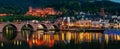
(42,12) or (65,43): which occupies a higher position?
(42,12)

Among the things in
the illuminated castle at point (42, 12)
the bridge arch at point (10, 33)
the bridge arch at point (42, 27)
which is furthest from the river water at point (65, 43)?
the illuminated castle at point (42, 12)

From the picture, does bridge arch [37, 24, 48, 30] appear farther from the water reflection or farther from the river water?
the river water

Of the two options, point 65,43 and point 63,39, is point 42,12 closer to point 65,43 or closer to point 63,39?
point 63,39

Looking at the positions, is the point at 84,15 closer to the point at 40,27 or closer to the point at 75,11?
the point at 75,11

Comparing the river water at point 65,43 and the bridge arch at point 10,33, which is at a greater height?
the bridge arch at point 10,33

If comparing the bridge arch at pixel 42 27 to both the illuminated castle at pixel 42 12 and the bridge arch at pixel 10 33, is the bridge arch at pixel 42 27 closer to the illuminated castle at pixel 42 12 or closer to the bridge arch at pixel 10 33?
the bridge arch at pixel 10 33

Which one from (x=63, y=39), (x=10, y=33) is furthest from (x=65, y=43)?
(x=10, y=33)

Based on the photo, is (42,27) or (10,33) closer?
(10,33)

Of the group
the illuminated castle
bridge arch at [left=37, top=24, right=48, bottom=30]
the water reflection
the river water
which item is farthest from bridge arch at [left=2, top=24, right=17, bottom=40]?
the illuminated castle

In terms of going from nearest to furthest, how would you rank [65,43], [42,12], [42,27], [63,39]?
[65,43], [63,39], [42,27], [42,12]

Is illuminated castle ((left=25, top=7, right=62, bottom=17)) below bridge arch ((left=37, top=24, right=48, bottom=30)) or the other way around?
the other way around

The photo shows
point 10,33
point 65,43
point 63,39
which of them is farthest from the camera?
point 10,33

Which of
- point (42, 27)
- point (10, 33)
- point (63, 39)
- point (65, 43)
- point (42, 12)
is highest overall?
point (42, 12)

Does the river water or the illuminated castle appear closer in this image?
the river water
